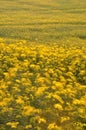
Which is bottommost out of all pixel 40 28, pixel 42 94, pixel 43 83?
pixel 40 28

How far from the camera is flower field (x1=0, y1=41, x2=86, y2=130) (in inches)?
374

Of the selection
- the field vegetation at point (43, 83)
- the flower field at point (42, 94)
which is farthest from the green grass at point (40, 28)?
the flower field at point (42, 94)

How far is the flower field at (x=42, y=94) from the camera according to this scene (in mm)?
9500

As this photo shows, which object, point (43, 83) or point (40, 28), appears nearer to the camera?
point (43, 83)

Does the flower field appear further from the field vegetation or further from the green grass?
the green grass

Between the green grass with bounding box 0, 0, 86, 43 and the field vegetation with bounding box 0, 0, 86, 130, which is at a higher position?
the field vegetation with bounding box 0, 0, 86, 130

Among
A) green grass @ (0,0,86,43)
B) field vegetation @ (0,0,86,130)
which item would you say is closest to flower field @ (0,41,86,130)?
field vegetation @ (0,0,86,130)

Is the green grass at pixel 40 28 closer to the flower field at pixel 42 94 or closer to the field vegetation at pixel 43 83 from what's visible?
the field vegetation at pixel 43 83

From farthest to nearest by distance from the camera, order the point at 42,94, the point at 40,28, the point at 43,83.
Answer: the point at 40,28 → the point at 43,83 → the point at 42,94

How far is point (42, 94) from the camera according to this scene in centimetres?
1023

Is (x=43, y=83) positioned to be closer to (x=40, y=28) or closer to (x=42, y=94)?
(x=42, y=94)

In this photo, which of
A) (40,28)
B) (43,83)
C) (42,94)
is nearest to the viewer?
(42,94)

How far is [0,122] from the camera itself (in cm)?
970

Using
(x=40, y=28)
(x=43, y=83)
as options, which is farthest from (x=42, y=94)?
(x=40, y=28)
